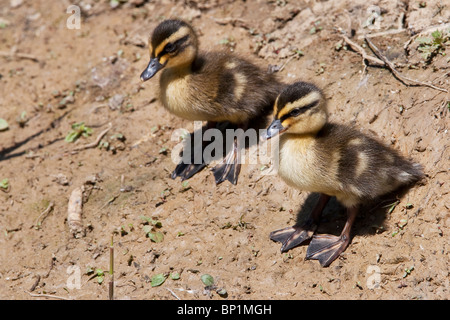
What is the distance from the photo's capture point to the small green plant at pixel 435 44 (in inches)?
174

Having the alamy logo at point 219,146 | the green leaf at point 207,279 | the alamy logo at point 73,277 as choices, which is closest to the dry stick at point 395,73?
the alamy logo at point 219,146

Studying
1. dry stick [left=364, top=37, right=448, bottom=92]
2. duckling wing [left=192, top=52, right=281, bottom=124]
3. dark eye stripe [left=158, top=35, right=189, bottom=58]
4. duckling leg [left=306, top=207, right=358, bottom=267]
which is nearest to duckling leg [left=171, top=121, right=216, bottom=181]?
duckling wing [left=192, top=52, right=281, bottom=124]

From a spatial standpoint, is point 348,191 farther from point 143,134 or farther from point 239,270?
point 143,134

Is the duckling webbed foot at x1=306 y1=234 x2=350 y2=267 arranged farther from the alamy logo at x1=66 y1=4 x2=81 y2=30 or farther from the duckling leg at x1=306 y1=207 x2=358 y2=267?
the alamy logo at x1=66 y1=4 x2=81 y2=30

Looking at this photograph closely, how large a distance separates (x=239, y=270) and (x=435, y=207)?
1413mm

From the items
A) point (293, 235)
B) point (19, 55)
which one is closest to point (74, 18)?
point (19, 55)

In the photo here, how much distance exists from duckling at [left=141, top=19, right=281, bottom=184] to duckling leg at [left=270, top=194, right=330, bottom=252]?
745 mm

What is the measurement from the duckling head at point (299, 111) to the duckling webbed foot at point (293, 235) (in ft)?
2.54

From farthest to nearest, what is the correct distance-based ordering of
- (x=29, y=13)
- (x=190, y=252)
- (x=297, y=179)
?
(x=29, y=13) → (x=190, y=252) → (x=297, y=179)

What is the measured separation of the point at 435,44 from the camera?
4.43 m

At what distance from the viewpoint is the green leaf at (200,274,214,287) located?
3794 mm

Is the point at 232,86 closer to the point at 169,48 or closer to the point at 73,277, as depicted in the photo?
the point at 169,48

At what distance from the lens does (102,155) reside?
5.31 meters

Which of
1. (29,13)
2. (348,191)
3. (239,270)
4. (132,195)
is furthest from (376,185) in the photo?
(29,13)
